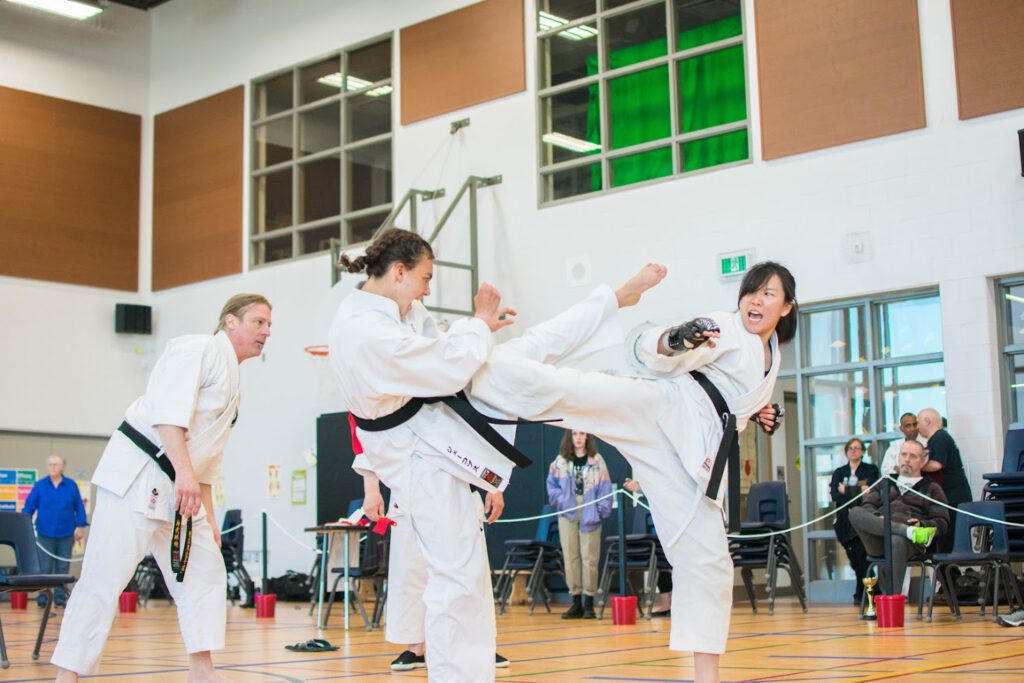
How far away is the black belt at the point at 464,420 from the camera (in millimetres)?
3459

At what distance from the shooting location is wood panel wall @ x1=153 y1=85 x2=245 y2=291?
52.5ft

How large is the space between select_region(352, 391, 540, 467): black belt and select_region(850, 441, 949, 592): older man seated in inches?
218

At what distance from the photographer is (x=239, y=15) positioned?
1638cm

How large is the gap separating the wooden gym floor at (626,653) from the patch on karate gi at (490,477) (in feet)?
5.22

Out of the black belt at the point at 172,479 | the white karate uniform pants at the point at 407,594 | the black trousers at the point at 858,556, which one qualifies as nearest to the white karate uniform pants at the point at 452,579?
the black belt at the point at 172,479

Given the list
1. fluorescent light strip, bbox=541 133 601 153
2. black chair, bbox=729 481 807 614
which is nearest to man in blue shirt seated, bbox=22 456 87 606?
fluorescent light strip, bbox=541 133 601 153

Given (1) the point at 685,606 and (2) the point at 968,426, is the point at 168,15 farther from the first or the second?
(1) the point at 685,606

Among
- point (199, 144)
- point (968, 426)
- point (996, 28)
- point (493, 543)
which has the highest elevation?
point (199, 144)

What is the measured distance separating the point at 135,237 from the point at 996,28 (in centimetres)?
1221

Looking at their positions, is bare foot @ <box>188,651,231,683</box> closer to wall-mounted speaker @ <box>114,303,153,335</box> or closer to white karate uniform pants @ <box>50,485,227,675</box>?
white karate uniform pants @ <box>50,485,227,675</box>

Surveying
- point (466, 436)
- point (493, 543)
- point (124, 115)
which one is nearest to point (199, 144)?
point (124, 115)

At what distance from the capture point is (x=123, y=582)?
4.23 m

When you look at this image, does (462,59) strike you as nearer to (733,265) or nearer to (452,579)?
(733,265)

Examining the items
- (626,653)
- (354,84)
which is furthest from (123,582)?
(354,84)
